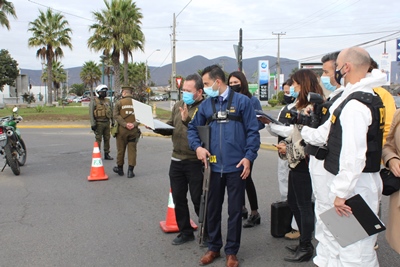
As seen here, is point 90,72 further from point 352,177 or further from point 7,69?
point 352,177

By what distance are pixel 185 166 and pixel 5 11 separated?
27.4 meters

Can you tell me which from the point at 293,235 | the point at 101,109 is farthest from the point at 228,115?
the point at 101,109

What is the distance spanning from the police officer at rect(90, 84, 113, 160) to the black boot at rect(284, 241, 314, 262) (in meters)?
6.62

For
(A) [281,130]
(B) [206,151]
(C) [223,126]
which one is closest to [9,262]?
(B) [206,151]

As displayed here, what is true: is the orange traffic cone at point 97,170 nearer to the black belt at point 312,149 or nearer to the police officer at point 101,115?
the police officer at point 101,115

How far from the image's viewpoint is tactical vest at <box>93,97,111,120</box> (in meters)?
9.32

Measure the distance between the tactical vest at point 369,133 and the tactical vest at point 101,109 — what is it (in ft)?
24.3

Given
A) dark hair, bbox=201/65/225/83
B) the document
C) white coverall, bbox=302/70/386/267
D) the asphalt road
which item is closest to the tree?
the asphalt road

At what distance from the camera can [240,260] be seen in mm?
3846

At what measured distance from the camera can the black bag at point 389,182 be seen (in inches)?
113

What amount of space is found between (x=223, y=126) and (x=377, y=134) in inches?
55.4

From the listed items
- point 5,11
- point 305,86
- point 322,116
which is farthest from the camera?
point 5,11

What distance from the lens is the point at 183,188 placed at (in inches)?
170

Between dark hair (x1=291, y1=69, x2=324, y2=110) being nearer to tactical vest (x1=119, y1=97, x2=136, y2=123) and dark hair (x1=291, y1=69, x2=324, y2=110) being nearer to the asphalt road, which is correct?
the asphalt road
